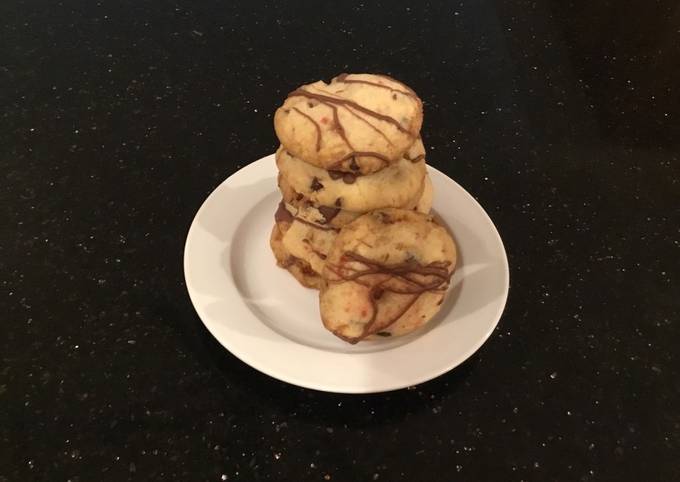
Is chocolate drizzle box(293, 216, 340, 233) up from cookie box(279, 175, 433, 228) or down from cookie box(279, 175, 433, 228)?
down

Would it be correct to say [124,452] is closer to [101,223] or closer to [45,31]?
[101,223]

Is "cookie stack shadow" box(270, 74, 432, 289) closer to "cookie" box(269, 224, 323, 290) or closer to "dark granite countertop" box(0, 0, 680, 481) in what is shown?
"cookie" box(269, 224, 323, 290)

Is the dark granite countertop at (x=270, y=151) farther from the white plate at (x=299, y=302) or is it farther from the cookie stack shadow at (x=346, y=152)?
the cookie stack shadow at (x=346, y=152)

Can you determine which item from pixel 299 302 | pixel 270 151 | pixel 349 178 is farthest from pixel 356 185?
pixel 270 151

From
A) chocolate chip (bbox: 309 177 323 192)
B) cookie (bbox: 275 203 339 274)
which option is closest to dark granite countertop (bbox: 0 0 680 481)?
cookie (bbox: 275 203 339 274)

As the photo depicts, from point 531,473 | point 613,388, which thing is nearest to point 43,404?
point 531,473

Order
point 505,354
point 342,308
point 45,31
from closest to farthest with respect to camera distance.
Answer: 1. point 342,308
2. point 505,354
3. point 45,31

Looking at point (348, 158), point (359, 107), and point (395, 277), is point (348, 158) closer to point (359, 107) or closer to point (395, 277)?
point (359, 107)
